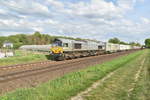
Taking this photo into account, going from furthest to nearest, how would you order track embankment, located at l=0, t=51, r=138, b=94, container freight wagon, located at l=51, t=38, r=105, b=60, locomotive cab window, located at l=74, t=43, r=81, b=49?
locomotive cab window, located at l=74, t=43, r=81, b=49 < container freight wagon, located at l=51, t=38, r=105, b=60 < track embankment, located at l=0, t=51, r=138, b=94

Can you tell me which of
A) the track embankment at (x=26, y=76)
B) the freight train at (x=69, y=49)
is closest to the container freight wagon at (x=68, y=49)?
the freight train at (x=69, y=49)

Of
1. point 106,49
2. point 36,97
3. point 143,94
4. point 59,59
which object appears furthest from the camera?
point 106,49

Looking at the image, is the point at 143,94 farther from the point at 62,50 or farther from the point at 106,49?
the point at 106,49

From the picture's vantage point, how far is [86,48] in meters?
35.8

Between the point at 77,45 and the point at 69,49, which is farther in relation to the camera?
the point at 77,45

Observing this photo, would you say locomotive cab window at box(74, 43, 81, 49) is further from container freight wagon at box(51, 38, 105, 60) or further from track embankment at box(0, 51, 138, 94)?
track embankment at box(0, 51, 138, 94)

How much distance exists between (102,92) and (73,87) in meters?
1.61

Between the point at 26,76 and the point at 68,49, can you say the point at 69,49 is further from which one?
the point at 26,76

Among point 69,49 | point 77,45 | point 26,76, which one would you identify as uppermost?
point 77,45

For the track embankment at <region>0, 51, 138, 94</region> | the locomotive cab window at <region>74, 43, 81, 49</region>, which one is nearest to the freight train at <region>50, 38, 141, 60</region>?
the locomotive cab window at <region>74, 43, 81, 49</region>

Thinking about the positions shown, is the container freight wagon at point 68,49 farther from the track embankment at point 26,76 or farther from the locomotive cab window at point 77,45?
the track embankment at point 26,76

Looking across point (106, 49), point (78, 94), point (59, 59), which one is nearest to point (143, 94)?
point (78, 94)

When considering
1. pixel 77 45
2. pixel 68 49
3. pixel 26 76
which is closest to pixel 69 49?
pixel 68 49

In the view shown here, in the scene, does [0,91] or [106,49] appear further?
[106,49]
